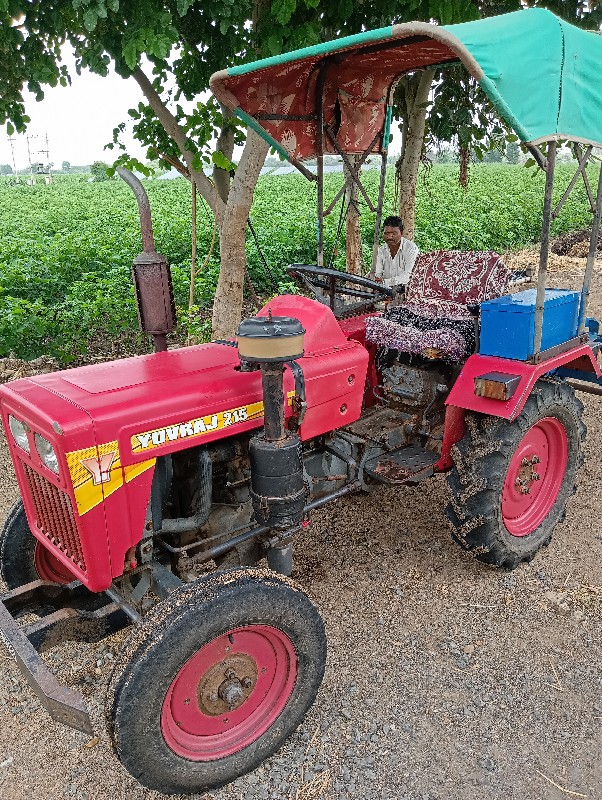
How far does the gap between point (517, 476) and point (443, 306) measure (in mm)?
1112

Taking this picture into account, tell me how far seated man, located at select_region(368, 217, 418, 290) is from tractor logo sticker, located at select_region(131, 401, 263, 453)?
273 centimetres

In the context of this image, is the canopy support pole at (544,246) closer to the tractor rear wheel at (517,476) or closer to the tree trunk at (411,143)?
the tractor rear wheel at (517,476)

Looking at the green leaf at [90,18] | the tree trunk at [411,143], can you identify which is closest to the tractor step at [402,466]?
the green leaf at [90,18]

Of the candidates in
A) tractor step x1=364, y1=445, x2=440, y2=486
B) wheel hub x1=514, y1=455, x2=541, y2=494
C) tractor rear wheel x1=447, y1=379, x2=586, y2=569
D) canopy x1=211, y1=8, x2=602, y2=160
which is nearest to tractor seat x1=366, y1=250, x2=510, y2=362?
tractor rear wheel x1=447, y1=379, x2=586, y2=569

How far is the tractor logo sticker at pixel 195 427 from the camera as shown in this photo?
2164 millimetres

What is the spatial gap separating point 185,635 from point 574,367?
8.89 ft

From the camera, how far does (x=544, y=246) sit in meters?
2.81

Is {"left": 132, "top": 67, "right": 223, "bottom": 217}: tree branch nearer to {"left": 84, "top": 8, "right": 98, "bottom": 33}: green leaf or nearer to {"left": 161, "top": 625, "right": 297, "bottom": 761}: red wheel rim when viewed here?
{"left": 84, "top": 8, "right": 98, "bottom": 33}: green leaf

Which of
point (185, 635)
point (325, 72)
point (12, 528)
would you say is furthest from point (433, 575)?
point (325, 72)

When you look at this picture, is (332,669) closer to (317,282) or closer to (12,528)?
(12,528)

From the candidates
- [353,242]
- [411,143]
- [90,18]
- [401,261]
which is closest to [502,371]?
[401,261]

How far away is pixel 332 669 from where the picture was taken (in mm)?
2689

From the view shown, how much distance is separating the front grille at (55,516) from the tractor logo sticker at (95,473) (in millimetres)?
93

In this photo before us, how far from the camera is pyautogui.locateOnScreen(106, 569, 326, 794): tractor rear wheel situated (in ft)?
6.25
